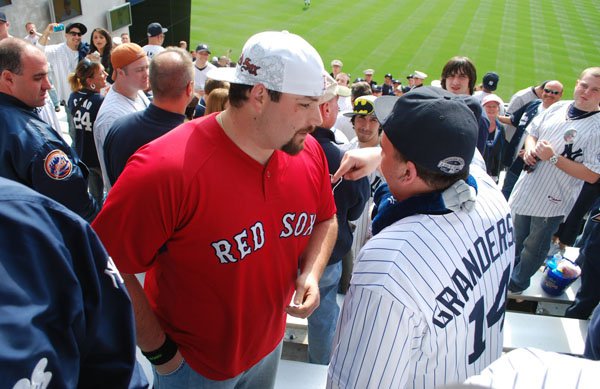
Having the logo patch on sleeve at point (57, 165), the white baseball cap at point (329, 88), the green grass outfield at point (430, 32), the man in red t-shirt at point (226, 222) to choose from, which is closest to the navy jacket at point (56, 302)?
the man in red t-shirt at point (226, 222)

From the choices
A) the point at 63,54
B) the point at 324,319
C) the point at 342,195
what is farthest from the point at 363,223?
the point at 63,54

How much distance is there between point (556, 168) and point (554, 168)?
0.06 ft

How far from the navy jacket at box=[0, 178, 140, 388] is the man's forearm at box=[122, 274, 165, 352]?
0.72m

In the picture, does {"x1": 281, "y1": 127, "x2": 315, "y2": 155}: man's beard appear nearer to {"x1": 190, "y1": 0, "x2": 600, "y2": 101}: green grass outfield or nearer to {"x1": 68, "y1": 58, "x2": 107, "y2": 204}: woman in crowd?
{"x1": 68, "y1": 58, "x2": 107, "y2": 204}: woman in crowd

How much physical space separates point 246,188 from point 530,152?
3.40 metres

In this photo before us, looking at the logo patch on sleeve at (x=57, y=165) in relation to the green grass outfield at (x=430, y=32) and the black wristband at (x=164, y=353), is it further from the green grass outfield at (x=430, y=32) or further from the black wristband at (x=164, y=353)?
the green grass outfield at (x=430, y=32)

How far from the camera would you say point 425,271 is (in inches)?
59.2

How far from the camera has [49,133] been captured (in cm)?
286

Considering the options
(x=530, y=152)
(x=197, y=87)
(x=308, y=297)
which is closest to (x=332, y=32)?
(x=197, y=87)

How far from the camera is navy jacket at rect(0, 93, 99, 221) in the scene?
8.88 ft

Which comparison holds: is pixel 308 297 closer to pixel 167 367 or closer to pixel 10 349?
pixel 167 367

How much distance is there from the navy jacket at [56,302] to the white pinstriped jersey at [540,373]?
0.76 m

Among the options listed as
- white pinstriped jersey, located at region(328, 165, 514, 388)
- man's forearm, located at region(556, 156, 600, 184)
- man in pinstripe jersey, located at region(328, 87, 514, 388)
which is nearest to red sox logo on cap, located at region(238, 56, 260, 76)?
man in pinstripe jersey, located at region(328, 87, 514, 388)

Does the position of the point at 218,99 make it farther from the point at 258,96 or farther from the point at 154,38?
the point at 154,38
